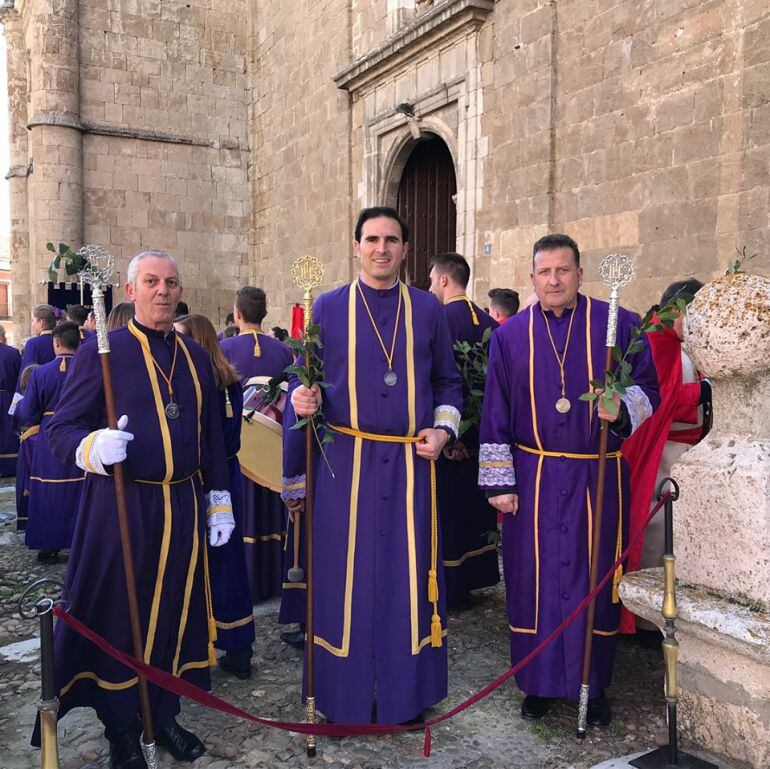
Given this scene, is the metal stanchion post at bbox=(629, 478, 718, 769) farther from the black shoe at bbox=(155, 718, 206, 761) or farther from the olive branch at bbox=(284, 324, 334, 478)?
the black shoe at bbox=(155, 718, 206, 761)

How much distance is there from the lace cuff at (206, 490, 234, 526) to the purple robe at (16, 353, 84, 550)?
2982 mm

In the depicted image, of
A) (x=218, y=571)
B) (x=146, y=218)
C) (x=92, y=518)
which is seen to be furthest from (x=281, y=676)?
(x=146, y=218)

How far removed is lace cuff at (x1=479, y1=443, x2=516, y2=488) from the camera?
125 inches

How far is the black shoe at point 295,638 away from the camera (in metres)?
3.95

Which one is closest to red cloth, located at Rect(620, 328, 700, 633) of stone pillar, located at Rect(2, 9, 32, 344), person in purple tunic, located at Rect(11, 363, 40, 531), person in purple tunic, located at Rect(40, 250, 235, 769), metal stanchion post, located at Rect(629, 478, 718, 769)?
metal stanchion post, located at Rect(629, 478, 718, 769)

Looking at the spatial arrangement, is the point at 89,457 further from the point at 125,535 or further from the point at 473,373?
the point at 473,373

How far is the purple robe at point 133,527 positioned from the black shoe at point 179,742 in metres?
0.10

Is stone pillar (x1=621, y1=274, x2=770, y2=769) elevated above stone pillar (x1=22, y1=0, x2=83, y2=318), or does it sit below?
below

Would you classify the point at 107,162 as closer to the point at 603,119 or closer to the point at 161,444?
the point at 603,119

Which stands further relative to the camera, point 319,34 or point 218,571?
point 319,34

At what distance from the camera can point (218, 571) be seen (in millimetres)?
3465

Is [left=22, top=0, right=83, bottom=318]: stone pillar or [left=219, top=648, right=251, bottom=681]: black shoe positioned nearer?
[left=219, top=648, right=251, bottom=681]: black shoe

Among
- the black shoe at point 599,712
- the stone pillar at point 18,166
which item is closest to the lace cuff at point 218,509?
the black shoe at point 599,712

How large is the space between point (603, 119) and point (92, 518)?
21.6 feet
